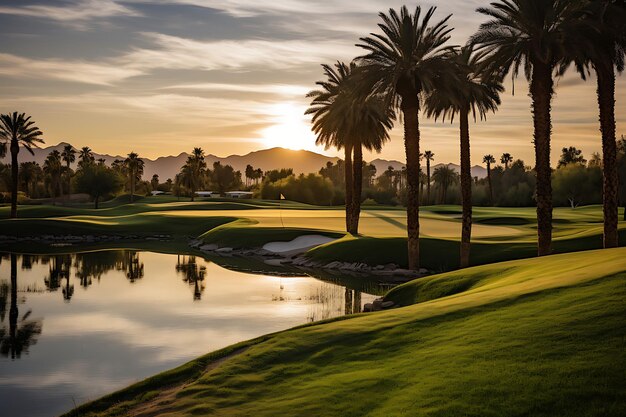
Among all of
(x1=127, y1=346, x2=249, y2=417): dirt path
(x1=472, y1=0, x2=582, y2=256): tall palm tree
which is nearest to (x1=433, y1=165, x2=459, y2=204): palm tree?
(x1=472, y1=0, x2=582, y2=256): tall palm tree

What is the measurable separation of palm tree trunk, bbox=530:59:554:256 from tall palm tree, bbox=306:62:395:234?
2194cm

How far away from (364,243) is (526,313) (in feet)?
117

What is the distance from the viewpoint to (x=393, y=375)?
14.1 m

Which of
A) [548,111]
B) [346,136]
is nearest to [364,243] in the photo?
[346,136]

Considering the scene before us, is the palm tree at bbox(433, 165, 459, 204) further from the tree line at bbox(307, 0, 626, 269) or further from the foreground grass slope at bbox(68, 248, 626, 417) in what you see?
the foreground grass slope at bbox(68, 248, 626, 417)

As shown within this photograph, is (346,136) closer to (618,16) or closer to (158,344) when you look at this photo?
(618,16)

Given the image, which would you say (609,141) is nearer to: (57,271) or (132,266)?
(132,266)

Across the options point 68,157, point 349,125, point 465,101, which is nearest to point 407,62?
point 465,101

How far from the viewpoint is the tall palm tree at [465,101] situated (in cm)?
4009

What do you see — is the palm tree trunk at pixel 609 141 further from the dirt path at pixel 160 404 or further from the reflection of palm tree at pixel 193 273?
the dirt path at pixel 160 404

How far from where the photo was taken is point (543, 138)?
3462cm

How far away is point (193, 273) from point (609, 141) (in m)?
30.3

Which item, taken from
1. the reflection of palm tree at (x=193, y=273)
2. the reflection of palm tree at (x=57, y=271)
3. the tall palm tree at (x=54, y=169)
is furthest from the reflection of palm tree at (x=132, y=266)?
the tall palm tree at (x=54, y=169)

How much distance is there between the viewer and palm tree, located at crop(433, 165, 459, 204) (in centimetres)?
16050
